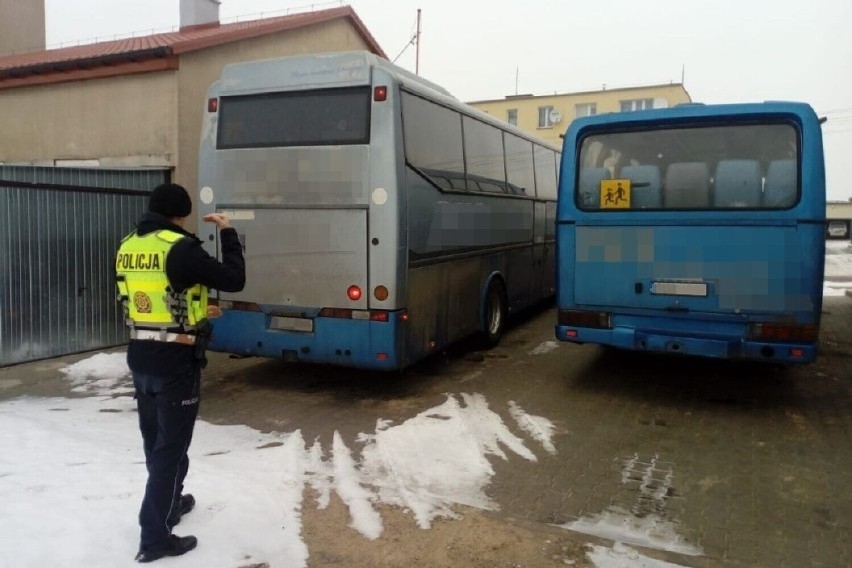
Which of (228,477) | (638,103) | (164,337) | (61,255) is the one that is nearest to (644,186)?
(228,477)

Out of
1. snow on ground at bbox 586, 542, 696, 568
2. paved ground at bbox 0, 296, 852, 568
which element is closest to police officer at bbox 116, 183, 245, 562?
paved ground at bbox 0, 296, 852, 568

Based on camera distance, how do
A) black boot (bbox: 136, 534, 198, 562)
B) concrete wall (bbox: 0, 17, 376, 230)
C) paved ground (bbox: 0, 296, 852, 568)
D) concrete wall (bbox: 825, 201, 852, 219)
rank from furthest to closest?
concrete wall (bbox: 825, 201, 852, 219), concrete wall (bbox: 0, 17, 376, 230), paved ground (bbox: 0, 296, 852, 568), black boot (bbox: 136, 534, 198, 562)

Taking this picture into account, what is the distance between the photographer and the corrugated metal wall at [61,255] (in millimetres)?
8289

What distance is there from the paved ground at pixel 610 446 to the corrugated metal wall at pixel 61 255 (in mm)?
603

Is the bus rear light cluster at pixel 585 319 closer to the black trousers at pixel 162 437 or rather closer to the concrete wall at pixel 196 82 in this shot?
the black trousers at pixel 162 437

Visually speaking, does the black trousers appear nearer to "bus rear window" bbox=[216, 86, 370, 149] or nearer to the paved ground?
the paved ground

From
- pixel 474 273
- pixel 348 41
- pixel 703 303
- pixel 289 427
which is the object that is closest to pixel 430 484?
pixel 289 427

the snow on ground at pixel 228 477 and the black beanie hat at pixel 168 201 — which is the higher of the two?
the black beanie hat at pixel 168 201

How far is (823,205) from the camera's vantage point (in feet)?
20.2

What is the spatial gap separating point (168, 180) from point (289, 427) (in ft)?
18.8

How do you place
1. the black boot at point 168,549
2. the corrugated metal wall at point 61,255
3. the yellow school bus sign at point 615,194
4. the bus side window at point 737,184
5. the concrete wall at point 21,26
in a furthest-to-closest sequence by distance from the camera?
1. the concrete wall at point 21,26
2. the corrugated metal wall at point 61,255
3. the yellow school bus sign at point 615,194
4. the bus side window at point 737,184
5. the black boot at point 168,549

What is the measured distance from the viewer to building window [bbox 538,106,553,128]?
47188 millimetres

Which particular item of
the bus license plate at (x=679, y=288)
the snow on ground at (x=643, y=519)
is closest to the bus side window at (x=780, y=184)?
the bus license plate at (x=679, y=288)

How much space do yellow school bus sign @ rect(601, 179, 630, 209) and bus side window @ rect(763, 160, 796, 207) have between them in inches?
49.9
